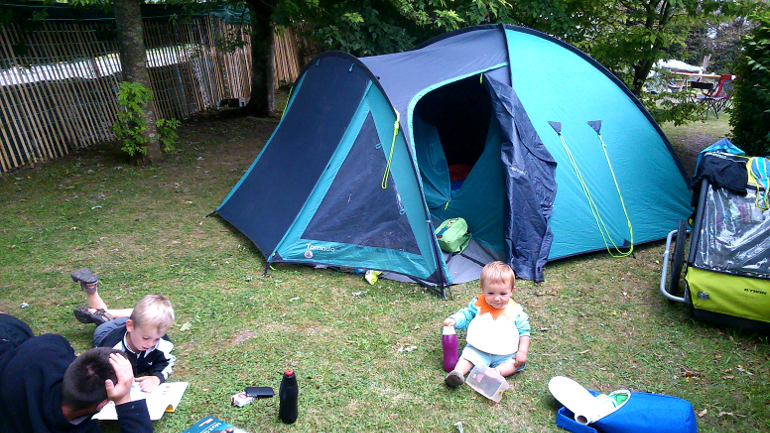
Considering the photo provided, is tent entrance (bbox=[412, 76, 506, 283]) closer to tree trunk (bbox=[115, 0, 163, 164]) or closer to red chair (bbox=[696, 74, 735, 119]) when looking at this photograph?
tree trunk (bbox=[115, 0, 163, 164])

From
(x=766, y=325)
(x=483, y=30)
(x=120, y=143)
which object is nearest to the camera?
(x=766, y=325)

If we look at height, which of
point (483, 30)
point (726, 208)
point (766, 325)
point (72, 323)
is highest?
point (483, 30)

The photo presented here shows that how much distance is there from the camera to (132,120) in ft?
24.4

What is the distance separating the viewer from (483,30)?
5.59 meters

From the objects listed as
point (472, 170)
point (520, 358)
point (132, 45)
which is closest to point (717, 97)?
point (472, 170)

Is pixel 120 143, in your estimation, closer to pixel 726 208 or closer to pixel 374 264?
pixel 374 264

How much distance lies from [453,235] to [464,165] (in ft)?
5.90

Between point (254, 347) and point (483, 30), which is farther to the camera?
point (483, 30)

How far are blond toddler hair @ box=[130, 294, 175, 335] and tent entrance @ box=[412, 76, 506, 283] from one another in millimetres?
2540

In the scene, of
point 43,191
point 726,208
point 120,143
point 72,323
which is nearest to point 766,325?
point 726,208

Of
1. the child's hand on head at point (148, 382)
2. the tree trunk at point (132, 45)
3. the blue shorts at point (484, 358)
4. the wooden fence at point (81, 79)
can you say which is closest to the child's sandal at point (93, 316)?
the child's hand on head at point (148, 382)

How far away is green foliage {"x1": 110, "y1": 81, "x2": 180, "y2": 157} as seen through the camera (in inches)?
283

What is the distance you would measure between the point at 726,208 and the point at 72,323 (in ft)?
17.0

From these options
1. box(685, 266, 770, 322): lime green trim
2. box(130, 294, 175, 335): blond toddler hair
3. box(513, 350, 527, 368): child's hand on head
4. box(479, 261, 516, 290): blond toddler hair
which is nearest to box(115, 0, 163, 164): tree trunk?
box(130, 294, 175, 335): blond toddler hair
